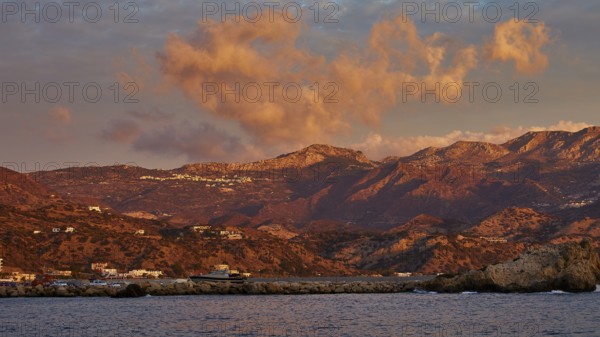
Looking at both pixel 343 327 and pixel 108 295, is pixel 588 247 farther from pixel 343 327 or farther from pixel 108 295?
pixel 108 295

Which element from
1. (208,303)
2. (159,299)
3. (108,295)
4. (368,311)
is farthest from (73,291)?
(368,311)

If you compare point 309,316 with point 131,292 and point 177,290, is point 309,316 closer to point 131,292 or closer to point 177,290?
point 131,292

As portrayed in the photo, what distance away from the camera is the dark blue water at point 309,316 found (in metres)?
102

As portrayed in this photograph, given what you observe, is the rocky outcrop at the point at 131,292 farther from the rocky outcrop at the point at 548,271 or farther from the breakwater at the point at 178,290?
the rocky outcrop at the point at 548,271

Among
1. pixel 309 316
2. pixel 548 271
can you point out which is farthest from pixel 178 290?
pixel 548 271

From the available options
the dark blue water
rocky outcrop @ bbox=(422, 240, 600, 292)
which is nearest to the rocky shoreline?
rocky outcrop @ bbox=(422, 240, 600, 292)

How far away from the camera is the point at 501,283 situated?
16950cm

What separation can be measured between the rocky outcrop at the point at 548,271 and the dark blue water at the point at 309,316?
390 cm

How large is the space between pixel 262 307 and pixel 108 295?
50930mm

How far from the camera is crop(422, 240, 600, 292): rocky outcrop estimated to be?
163 meters

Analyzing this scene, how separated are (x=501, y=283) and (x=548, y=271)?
887 centimetres

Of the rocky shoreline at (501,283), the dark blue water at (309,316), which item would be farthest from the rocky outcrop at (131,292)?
the dark blue water at (309,316)

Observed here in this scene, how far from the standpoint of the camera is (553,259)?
163000 millimetres

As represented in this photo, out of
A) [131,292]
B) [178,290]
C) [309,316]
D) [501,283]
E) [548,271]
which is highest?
[548,271]
